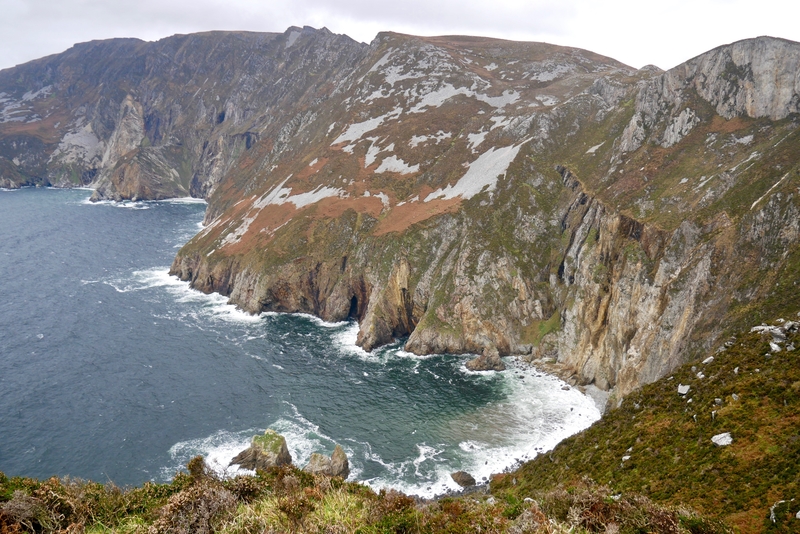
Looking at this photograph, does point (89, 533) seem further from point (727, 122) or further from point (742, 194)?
point (727, 122)

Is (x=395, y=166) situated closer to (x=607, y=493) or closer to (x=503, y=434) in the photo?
(x=503, y=434)

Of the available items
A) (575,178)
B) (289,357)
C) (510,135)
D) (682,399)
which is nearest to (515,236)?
(575,178)

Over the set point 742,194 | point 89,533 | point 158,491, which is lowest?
point 158,491

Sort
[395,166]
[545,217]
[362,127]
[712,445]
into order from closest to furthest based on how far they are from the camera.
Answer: [712,445]
[545,217]
[395,166]
[362,127]

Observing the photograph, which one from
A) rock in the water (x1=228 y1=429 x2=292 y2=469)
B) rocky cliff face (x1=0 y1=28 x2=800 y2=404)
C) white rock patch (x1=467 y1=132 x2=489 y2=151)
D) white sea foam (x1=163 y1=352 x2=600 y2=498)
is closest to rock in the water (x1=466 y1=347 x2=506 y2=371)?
rocky cliff face (x1=0 y1=28 x2=800 y2=404)

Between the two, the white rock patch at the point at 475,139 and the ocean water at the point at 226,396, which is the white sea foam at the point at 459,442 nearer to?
the ocean water at the point at 226,396

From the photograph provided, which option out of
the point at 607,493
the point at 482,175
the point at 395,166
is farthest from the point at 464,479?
the point at 395,166
